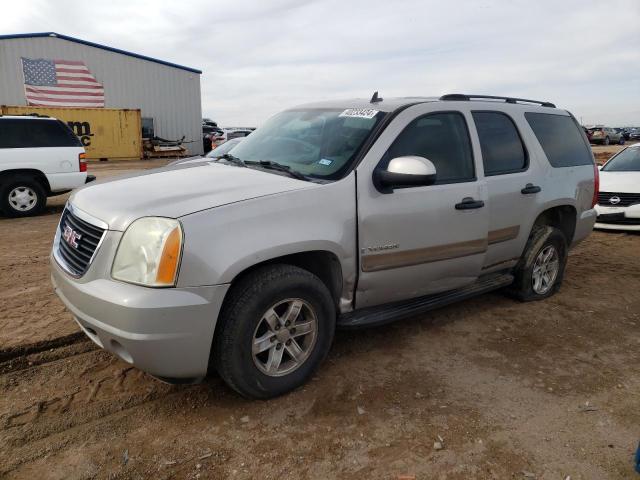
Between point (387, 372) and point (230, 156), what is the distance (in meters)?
2.06

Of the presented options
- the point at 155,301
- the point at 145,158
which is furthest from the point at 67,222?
the point at 145,158

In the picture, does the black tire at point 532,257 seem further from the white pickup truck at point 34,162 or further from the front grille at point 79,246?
the white pickup truck at point 34,162

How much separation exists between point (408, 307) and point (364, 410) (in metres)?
0.90

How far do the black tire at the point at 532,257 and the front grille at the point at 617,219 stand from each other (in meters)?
3.96

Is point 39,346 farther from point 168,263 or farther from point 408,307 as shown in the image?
point 408,307

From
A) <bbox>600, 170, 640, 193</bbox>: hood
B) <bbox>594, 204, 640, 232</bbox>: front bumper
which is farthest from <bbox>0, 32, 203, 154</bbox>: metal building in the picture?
<bbox>594, 204, 640, 232</bbox>: front bumper

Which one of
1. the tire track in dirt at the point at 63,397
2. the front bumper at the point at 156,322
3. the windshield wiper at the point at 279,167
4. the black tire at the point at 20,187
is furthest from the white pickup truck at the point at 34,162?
the front bumper at the point at 156,322

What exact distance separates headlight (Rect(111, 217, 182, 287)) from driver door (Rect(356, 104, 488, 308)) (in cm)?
118

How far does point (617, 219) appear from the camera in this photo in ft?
26.3

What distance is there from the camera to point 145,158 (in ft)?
81.4

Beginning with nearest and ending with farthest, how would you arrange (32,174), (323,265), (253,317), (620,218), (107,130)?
(253,317) < (323,265) < (620,218) < (32,174) < (107,130)

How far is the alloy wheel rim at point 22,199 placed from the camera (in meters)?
8.88

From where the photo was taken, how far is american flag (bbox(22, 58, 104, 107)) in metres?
23.8

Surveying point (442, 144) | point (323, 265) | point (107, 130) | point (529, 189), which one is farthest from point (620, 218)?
point (107, 130)
